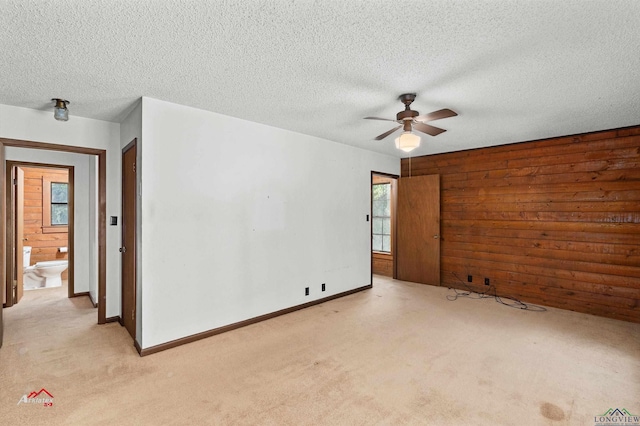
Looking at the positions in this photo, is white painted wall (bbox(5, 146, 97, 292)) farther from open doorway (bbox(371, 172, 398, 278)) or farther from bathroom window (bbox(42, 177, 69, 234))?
open doorway (bbox(371, 172, 398, 278))

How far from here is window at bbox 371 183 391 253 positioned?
21.4 feet

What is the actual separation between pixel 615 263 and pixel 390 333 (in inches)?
121

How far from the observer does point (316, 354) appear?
281 centimetres

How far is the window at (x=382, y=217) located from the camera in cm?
651

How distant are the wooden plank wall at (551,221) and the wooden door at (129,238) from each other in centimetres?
472

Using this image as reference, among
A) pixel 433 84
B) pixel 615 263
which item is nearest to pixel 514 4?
pixel 433 84

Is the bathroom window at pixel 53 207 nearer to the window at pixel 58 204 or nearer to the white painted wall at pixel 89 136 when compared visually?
the window at pixel 58 204

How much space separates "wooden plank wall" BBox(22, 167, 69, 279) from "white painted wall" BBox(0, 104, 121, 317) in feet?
11.0

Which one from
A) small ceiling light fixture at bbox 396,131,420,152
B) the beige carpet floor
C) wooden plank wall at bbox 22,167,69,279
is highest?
small ceiling light fixture at bbox 396,131,420,152

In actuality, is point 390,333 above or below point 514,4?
below

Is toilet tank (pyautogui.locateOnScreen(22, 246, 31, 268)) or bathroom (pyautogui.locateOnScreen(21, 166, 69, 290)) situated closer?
toilet tank (pyautogui.locateOnScreen(22, 246, 31, 268))

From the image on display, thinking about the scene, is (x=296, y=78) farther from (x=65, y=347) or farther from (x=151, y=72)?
(x=65, y=347)

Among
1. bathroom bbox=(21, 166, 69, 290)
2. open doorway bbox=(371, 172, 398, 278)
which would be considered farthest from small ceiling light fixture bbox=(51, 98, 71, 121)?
open doorway bbox=(371, 172, 398, 278)

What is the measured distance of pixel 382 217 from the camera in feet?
21.7
